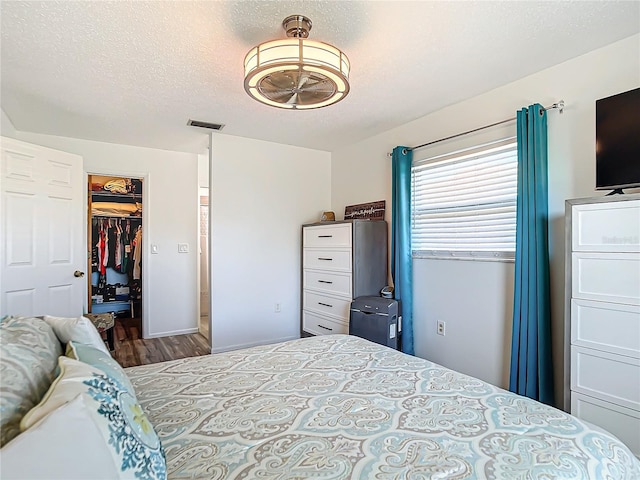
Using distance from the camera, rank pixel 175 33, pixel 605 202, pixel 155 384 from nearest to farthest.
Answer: pixel 155 384, pixel 605 202, pixel 175 33

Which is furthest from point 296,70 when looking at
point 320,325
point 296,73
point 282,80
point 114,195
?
point 114,195

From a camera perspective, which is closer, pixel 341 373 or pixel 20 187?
pixel 341 373

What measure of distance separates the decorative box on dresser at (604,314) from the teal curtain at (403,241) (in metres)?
1.46

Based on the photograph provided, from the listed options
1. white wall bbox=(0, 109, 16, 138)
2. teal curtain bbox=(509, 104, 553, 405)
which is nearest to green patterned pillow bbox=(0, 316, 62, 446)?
teal curtain bbox=(509, 104, 553, 405)

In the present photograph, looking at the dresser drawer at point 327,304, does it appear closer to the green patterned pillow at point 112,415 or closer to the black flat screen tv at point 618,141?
the black flat screen tv at point 618,141

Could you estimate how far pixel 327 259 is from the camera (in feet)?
12.9

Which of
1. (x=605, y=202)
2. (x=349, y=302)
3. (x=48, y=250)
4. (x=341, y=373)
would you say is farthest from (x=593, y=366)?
(x=48, y=250)

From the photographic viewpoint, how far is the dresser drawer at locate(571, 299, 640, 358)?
1.75 m

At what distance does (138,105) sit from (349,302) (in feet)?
8.52

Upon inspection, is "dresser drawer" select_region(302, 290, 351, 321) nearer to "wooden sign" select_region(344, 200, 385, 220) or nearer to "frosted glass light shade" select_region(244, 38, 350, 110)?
"wooden sign" select_region(344, 200, 385, 220)

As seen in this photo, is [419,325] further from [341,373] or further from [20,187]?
[20,187]

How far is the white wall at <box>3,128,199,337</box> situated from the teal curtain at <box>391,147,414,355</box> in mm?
2768

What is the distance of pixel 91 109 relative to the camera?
3182 mm

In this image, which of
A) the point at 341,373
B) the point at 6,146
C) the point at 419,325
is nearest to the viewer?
the point at 341,373
